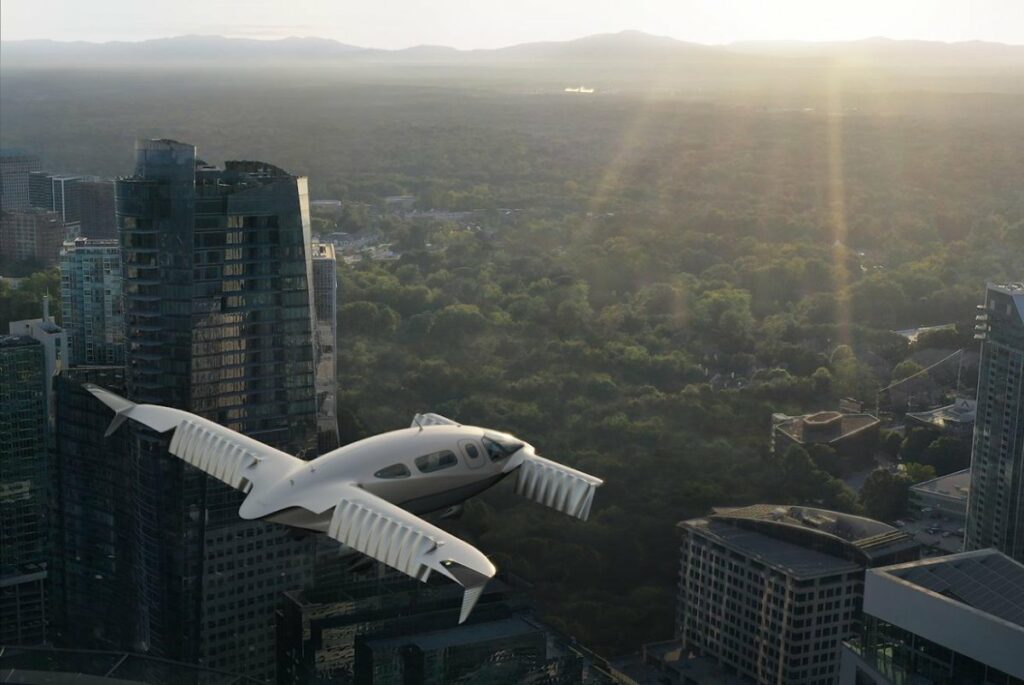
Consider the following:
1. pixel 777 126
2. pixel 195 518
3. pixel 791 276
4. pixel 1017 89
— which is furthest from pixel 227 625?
pixel 777 126

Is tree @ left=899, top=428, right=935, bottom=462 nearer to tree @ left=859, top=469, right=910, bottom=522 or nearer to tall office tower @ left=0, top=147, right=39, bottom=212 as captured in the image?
tree @ left=859, top=469, right=910, bottom=522

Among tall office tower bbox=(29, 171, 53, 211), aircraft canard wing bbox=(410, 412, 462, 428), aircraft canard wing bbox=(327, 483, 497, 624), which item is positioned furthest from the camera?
tall office tower bbox=(29, 171, 53, 211)

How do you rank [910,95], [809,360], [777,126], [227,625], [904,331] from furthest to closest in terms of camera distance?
[777,126]
[910,95]
[904,331]
[809,360]
[227,625]

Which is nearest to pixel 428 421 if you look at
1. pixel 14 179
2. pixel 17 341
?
pixel 17 341

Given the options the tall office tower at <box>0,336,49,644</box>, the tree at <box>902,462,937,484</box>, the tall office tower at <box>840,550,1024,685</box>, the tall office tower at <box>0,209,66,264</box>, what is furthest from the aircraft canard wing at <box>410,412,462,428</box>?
the tall office tower at <box>0,209,66,264</box>

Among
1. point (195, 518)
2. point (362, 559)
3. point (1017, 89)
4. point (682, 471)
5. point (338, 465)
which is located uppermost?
point (1017, 89)

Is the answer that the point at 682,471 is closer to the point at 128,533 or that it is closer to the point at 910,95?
the point at 128,533
